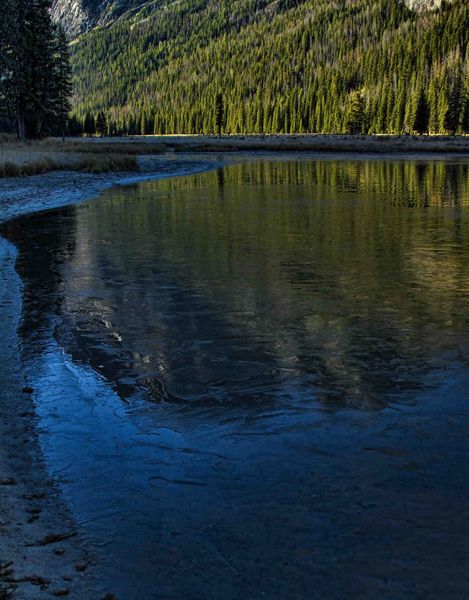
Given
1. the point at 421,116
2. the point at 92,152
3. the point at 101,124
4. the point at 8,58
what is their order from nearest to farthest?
1. the point at 8,58
2. the point at 92,152
3. the point at 421,116
4. the point at 101,124

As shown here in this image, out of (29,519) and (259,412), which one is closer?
(29,519)

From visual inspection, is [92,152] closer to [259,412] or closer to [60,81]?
[60,81]

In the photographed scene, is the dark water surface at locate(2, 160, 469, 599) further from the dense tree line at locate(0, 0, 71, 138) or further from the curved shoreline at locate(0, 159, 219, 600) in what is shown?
the dense tree line at locate(0, 0, 71, 138)

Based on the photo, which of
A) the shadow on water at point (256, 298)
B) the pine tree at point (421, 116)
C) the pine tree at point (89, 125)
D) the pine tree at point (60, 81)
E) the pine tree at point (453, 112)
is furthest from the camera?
the pine tree at point (89, 125)

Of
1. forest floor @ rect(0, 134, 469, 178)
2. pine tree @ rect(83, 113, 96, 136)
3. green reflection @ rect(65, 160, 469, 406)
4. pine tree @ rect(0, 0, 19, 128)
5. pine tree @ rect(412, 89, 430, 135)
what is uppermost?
pine tree @ rect(83, 113, 96, 136)

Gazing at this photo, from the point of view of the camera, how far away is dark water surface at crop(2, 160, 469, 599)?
10.4 ft

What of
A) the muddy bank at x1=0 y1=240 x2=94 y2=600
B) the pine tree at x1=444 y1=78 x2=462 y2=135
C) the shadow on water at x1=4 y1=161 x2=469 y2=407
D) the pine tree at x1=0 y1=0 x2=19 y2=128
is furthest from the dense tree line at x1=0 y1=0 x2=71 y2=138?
the pine tree at x1=444 y1=78 x2=462 y2=135

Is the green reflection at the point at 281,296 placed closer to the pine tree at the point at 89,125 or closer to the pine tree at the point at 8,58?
the pine tree at the point at 8,58

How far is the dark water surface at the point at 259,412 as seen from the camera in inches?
124

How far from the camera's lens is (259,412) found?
5.05 m

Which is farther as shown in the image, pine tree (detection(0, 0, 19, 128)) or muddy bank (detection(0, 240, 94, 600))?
pine tree (detection(0, 0, 19, 128))

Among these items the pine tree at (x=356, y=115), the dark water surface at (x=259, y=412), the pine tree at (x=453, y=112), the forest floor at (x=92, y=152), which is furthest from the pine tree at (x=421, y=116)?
the dark water surface at (x=259, y=412)

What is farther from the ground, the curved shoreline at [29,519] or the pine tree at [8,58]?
the pine tree at [8,58]

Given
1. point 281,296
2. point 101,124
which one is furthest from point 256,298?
point 101,124
